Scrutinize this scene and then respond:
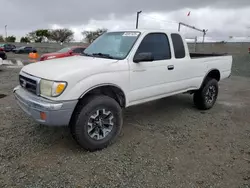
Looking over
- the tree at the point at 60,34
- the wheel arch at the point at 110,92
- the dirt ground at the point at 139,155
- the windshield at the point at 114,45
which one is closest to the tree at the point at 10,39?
the tree at the point at 60,34

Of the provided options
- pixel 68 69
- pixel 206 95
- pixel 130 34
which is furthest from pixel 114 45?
pixel 206 95

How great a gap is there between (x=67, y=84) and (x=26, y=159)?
1.21m

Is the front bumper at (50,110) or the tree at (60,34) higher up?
the tree at (60,34)

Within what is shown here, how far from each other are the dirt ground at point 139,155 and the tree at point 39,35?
69167mm

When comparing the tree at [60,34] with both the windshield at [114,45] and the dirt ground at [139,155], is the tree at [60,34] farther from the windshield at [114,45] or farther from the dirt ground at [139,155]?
the dirt ground at [139,155]

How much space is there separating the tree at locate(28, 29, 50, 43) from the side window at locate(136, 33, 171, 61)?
70156 millimetres

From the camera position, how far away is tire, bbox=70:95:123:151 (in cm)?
305

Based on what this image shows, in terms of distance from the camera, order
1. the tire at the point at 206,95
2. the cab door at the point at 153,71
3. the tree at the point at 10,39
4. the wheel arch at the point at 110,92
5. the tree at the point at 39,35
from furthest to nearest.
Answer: the tree at the point at 39,35, the tree at the point at 10,39, the tire at the point at 206,95, the cab door at the point at 153,71, the wheel arch at the point at 110,92

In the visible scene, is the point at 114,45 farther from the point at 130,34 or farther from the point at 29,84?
the point at 29,84

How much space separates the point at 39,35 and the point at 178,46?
71174 mm

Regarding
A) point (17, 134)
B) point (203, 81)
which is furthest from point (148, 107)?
point (17, 134)

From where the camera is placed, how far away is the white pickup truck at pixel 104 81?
9.47ft

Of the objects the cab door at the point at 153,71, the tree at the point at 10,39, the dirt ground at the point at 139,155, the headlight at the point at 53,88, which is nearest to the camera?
the dirt ground at the point at 139,155

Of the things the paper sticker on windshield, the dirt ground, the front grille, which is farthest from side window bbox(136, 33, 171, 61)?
the front grille
